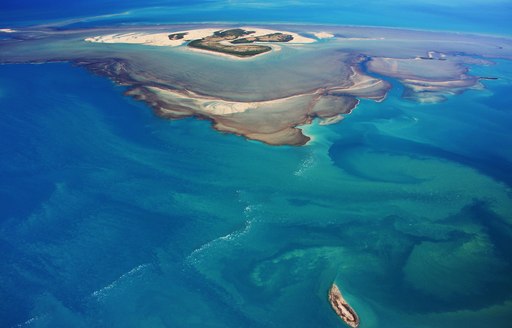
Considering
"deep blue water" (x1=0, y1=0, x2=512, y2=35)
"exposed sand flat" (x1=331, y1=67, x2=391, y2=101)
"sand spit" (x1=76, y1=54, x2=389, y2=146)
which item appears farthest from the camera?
"deep blue water" (x1=0, y1=0, x2=512, y2=35)

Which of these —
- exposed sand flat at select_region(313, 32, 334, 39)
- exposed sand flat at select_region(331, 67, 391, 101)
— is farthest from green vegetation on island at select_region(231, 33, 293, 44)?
exposed sand flat at select_region(331, 67, 391, 101)

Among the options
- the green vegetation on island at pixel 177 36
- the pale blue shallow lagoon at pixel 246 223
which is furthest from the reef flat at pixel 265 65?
the pale blue shallow lagoon at pixel 246 223

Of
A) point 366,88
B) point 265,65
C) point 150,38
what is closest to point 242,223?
point 366,88

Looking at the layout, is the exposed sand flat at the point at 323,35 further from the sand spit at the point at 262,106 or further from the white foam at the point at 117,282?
the white foam at the point at 117,282

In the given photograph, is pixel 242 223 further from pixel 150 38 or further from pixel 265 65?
pixel 150 38

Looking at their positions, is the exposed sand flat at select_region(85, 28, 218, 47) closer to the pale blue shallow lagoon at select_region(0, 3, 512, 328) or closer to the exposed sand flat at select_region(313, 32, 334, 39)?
the exposed sand flat at select_region(313, 32, 334, 39)

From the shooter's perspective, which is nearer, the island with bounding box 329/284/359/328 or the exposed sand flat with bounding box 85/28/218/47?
the island with bounding box 329/284/359/328

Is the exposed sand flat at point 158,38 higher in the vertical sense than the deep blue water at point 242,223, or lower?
higher
